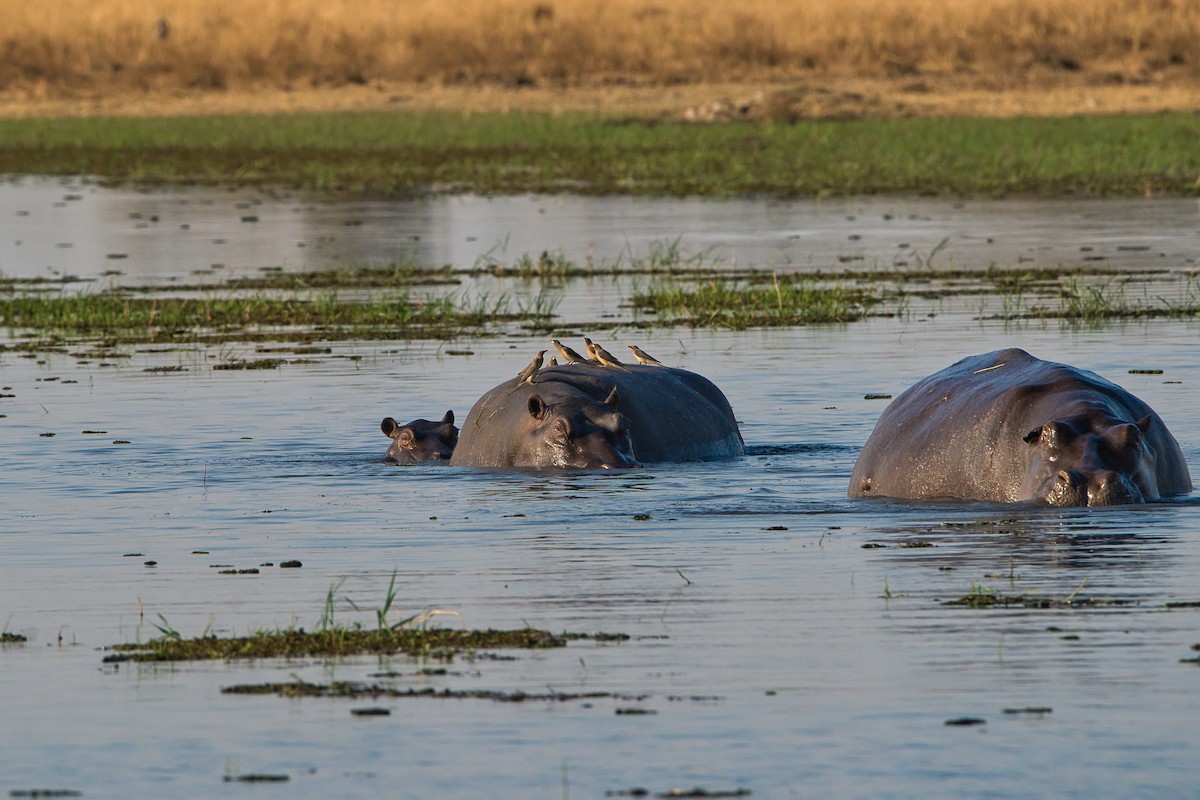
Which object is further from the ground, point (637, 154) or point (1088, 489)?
point (637, 154)

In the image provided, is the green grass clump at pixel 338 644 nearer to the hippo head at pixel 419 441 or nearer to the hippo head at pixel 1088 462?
the hippo head at pixel 1088 462

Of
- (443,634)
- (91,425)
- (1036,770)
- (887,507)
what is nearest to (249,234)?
(91,425)

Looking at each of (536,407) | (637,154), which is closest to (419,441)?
(536,407)

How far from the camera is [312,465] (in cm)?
1176

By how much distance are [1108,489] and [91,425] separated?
21.1 feet

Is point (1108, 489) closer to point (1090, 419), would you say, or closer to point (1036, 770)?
point (1090, 419)

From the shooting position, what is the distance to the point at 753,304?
741 inches

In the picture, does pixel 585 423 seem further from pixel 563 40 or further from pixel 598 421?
pixel 563 40

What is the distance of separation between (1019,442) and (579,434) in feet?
8.69

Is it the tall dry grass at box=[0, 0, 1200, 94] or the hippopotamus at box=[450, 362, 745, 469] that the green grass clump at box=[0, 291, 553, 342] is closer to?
the hippopotamus at box=[450, 362, 745, 469]

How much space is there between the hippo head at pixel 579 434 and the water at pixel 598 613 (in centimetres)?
24

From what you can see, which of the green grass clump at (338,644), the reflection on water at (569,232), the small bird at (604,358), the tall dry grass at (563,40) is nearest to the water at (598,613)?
the green grass clump at (338,644)

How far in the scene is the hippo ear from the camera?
36.7ft

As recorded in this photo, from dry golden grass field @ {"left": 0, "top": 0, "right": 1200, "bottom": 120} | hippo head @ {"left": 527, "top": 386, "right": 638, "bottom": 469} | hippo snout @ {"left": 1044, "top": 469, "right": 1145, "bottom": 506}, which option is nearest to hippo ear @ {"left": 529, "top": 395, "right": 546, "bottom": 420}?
hippo head @ {"left": 527, "top": 386, "right": 638, "bottom": 469}
